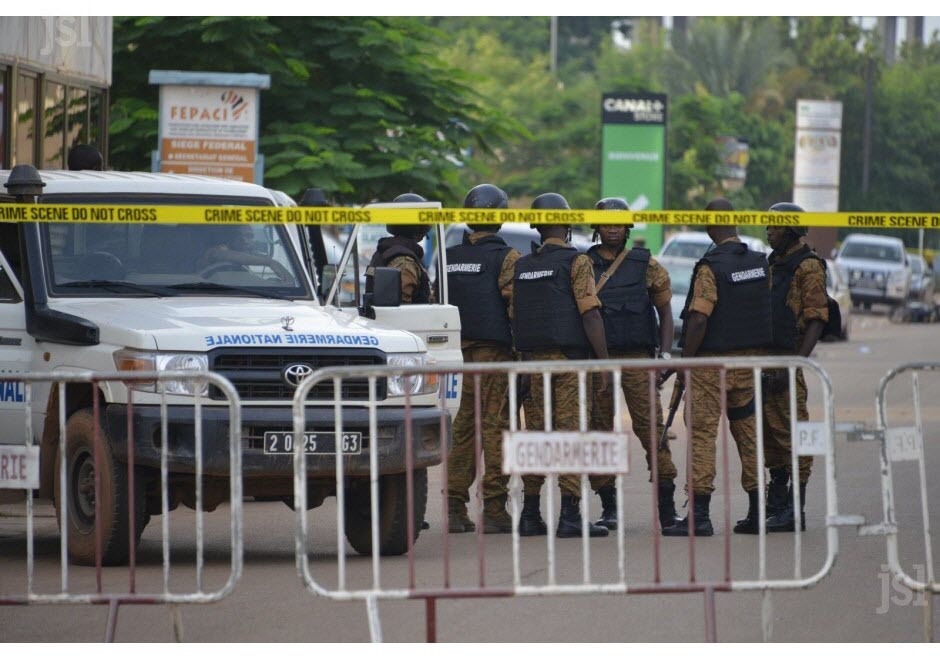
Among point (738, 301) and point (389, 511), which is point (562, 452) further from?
point (738, 301)

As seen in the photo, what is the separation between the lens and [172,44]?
20766mm

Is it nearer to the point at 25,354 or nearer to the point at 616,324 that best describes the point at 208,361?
the point at 25,354

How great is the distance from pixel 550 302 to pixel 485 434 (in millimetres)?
925

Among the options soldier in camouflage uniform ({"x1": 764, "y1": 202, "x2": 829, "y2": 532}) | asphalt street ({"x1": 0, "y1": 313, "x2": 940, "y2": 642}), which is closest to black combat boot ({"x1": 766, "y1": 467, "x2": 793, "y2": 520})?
soldier in camouflage uniform ({"x1": 764, "y1": 202, "x2": 829, "y2": 532})

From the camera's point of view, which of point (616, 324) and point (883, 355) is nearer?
point (616, 324)

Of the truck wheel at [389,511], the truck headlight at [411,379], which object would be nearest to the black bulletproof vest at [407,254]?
the truck headlight at [411,379]

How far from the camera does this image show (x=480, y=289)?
35.6ft

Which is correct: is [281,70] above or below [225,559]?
above

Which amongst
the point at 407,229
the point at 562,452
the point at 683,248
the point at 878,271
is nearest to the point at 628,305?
the point at 407,229

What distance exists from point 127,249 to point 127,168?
11114 mm

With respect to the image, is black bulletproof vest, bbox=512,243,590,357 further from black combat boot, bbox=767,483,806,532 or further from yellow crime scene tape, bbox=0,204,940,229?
black combat boot, bbox=767,483,806,532

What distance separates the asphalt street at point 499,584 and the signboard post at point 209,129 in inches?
249

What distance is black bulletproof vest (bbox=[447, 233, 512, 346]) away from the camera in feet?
35.6
